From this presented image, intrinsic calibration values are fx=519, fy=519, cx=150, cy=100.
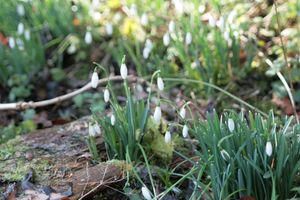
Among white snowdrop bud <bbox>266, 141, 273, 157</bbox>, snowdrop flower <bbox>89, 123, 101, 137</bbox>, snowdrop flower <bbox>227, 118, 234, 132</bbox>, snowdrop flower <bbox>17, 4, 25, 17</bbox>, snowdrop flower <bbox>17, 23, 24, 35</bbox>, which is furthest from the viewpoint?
snowdrop flower <bbox>17, 4, 25, 17</bbox>

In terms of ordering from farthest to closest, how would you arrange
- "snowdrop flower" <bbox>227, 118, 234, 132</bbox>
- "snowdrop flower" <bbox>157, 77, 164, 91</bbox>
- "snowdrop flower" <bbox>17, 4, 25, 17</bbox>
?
"snowdrop flower" <bbox>17, 4, 25, 17</bbox> → "snowdrop flower" <bbox>157, 77, 164, 91</bbox> → "snowdrop flower" <bbox>227, 118, 234, 132</bbox>

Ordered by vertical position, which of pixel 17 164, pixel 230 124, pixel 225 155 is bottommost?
pixel 17 164

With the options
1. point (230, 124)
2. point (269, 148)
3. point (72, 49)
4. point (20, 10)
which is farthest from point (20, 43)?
point (269, 148)

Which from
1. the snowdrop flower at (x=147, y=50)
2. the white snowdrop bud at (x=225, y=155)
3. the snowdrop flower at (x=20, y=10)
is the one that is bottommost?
the white snowdrop bud at (x=225, y=155)

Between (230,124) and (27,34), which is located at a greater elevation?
(27,34)

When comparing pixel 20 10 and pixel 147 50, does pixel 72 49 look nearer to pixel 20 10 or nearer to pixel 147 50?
pixel 20 10

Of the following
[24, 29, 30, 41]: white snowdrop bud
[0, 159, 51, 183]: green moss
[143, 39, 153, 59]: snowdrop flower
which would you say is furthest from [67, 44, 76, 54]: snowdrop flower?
[0, 159, 51, 183]: green moss

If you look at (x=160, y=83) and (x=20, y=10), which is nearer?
(x=160, y=83)

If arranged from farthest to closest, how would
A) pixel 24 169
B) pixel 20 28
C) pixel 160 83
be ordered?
1. pixel 20 28
2. pixel 24 169
3. pixel 160 83

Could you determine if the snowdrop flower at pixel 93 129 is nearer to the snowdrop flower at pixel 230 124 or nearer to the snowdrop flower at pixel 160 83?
the snowdrop flower at pixel 160 83

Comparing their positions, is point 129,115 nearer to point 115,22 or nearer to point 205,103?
point 205,103

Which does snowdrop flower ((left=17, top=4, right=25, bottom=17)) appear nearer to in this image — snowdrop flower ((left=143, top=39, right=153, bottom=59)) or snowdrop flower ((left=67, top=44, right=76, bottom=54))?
snowdrop flower ((left=67, top=44, right=76, bottom=54))

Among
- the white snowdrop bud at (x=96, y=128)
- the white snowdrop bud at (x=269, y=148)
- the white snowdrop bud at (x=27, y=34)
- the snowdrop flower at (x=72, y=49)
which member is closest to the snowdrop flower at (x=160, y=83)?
the white snowdrop bud at (x=96, y=128)
